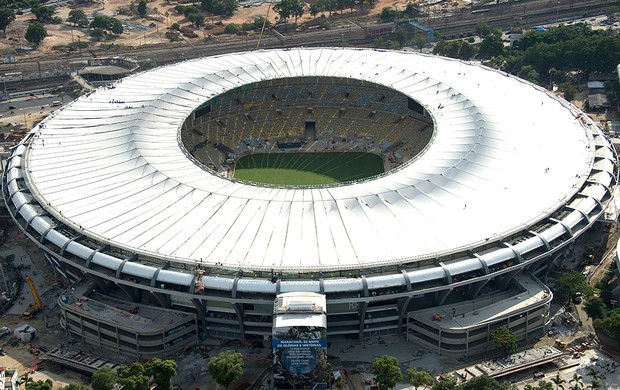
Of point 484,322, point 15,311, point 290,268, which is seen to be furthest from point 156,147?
point 484,322

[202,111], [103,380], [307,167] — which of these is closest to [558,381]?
[103,380]

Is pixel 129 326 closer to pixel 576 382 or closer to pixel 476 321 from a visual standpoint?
pixel 476 321

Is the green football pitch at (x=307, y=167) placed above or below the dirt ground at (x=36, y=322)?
above

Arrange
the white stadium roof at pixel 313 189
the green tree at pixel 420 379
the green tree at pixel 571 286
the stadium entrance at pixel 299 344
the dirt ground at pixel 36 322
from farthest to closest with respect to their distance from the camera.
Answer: the green tree at pixel 571 286 → the white stadium roof at pixel 313 189 → the dirt ground at pixel 36 322 → the green tree at pixel 420 379 → the stadium entrance at pixel 299 344

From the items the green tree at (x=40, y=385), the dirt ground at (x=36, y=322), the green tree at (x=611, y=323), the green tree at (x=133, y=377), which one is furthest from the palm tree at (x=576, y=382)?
the green tree at (x=40, y=385)

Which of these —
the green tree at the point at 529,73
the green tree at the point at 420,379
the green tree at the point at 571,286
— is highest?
the green tree at the point at 529,73

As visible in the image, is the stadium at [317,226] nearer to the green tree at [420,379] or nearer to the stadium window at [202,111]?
the stadium window at [202,111]

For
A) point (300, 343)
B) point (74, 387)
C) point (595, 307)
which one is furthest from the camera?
point (595, 307)
